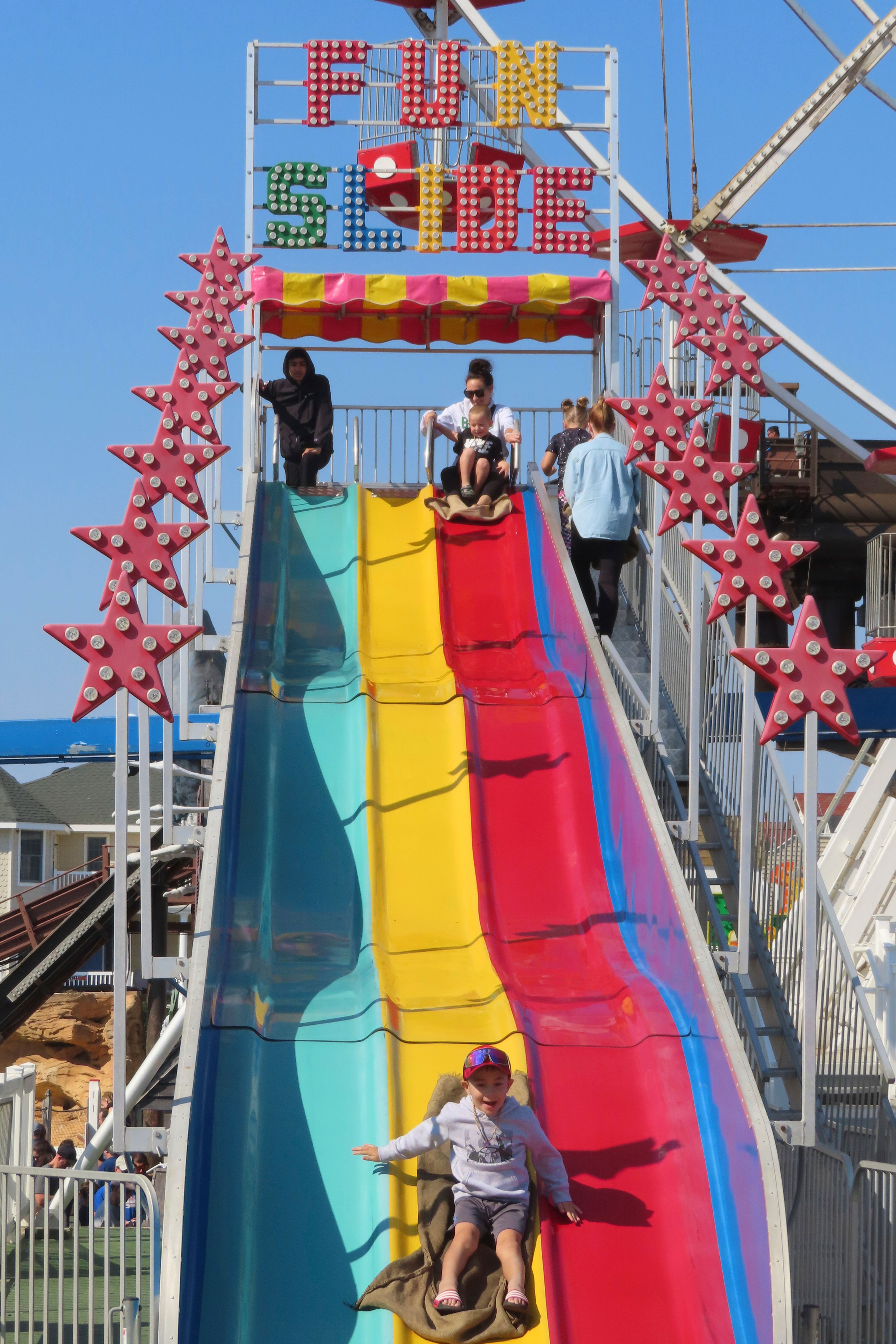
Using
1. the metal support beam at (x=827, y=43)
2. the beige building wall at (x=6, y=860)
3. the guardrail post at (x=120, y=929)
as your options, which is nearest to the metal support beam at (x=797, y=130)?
the metal support beam at (x=827, y=43)

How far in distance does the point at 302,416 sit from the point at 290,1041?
8.12m

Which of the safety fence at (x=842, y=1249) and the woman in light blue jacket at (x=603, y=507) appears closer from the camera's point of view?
the safety fence at (x=842, y=1249)

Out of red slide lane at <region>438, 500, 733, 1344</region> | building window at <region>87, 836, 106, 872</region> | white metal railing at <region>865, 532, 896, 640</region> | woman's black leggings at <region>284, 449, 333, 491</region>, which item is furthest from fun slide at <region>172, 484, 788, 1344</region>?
building window at <region>87, 836, 106, 872</region>

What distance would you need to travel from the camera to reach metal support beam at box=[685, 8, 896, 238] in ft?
66.0

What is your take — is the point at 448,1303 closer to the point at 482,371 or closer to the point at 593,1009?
the point at 593,1009

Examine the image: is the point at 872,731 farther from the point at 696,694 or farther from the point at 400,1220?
the point at 400,1220

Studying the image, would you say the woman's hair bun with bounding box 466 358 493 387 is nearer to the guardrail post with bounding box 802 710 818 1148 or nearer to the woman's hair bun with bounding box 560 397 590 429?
the woman's hair bun with bounding box 560 397 590 429

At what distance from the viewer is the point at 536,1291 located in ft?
19.4

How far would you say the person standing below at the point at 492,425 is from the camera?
42.1 feet

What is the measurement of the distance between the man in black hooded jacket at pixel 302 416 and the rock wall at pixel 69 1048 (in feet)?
66.7

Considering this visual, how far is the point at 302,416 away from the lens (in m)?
14.0

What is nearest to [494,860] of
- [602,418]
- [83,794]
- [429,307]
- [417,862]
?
[417,862]

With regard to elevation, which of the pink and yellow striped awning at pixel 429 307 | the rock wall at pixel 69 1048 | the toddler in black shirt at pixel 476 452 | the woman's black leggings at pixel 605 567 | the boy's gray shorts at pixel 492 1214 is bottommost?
the rock wall at pixel 69 1048

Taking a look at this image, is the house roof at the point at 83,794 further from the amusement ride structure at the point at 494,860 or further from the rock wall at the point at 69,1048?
the amusement ride structure at the point at 494,860
